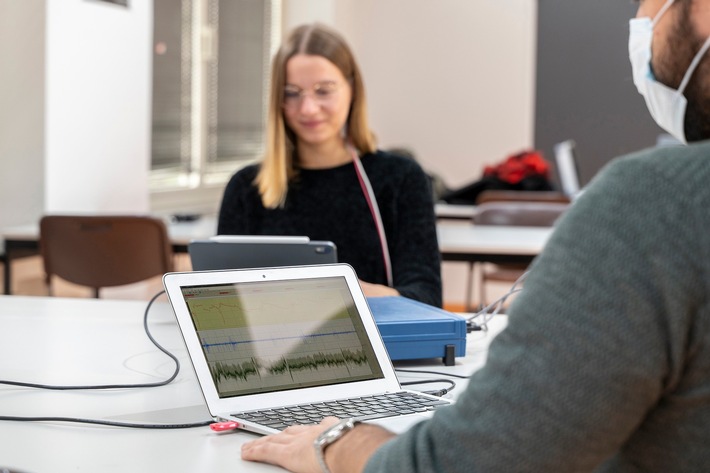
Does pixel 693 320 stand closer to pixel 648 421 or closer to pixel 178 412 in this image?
pixel 648 421

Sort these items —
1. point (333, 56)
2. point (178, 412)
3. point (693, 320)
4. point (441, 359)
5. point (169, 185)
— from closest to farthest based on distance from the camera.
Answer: point (693, 320), point (178, 412), point (441, 359), point (333, 56), point (169, 185)

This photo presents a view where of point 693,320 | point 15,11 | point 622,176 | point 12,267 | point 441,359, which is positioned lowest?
point 12,267

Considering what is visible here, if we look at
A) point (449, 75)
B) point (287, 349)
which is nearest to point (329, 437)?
point (287, 349)

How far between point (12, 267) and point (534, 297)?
367 centimetres

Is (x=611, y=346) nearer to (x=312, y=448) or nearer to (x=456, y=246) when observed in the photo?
(x=312, y=448)

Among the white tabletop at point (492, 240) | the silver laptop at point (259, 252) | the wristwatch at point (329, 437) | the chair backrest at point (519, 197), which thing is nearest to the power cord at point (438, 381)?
the silver laptop at point (259, 252)

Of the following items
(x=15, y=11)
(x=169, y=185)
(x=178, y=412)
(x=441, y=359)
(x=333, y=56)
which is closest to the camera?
(x=178, y=412)

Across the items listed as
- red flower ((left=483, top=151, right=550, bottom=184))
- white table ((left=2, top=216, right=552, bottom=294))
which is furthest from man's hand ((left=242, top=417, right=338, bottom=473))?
red flower ((left=483, top=151, right=550, bottom=184))

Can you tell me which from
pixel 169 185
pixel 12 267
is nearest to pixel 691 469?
pixel 12 267

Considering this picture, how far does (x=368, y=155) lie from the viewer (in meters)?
2.59

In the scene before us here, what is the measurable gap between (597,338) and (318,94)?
6.00 feet

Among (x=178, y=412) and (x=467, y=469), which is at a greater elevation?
(x=467, y=469)

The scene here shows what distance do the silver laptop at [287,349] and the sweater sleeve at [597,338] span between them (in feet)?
1.66

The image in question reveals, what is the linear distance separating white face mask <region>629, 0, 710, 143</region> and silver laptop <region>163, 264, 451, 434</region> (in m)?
0.50
